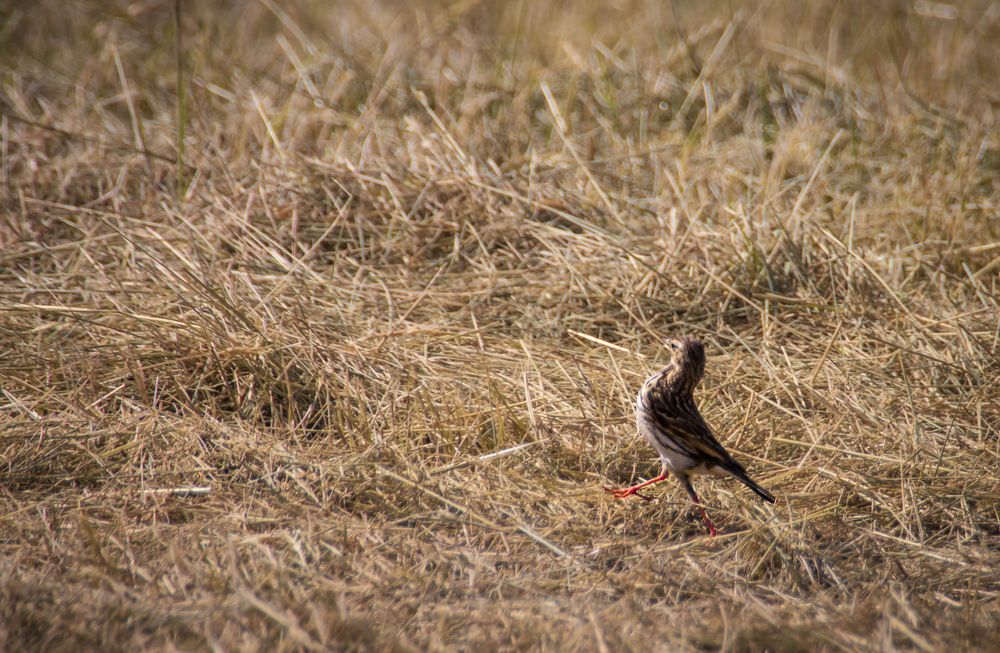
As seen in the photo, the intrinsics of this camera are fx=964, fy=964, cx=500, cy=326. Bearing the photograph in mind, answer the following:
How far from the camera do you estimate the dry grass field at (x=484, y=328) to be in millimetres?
2969

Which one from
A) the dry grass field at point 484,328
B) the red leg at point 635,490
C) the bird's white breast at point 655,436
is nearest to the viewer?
the dry grass field at point 484,328

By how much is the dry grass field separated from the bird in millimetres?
140

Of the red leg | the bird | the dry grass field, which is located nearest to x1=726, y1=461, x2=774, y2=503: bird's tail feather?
the bird

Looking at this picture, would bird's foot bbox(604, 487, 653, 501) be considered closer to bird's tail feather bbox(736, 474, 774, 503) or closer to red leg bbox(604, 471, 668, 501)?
red leg bbox(604, 471, 668, 501)

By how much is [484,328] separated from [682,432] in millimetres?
1465

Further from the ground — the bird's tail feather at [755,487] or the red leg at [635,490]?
the bird's tail feather at [755,487]

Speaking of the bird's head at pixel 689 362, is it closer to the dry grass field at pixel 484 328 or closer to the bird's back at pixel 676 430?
the bird's back at pixel 676 430

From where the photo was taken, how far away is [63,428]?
144 inches

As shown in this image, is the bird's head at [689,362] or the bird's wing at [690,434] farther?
the bird's head at [689,362]

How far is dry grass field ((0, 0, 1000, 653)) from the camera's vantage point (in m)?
2.97

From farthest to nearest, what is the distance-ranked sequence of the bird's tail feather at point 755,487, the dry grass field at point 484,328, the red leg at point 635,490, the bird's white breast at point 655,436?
1. the red leg at point 635,490
2. the bird's white breast at point 655,436
3. the bird's tail feather at point 755,487
4. the dry grass field at point 484,328

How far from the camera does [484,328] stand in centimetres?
457

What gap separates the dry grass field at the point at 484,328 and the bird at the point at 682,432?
0.14 metres

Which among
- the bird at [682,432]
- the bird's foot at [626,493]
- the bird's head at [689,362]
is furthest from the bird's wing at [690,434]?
the bird's foot at [626,493]
